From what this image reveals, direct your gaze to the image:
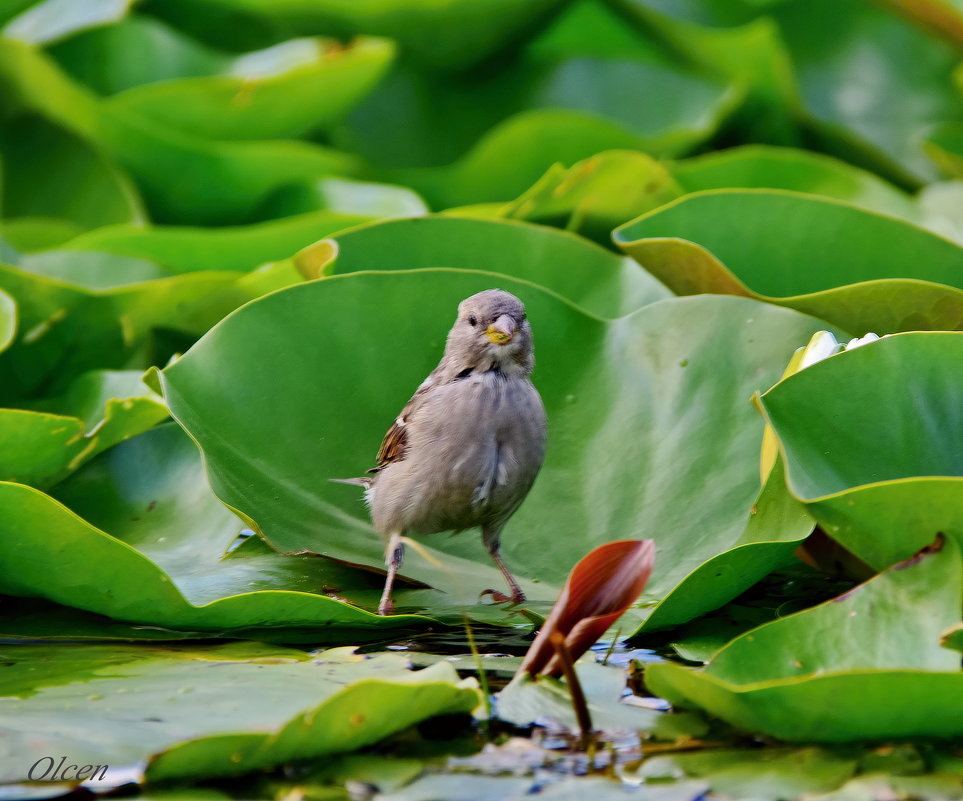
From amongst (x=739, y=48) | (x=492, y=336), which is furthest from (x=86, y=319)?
(x=739, y=48)

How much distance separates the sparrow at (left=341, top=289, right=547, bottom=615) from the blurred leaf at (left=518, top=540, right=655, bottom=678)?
1.68ft

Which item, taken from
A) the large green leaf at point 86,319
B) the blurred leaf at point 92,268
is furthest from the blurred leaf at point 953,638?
the blurred leaf at point 92,268

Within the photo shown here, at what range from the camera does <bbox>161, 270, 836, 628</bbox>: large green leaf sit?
2205 mm

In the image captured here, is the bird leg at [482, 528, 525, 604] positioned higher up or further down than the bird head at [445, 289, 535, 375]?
further down

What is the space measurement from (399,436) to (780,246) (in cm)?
92

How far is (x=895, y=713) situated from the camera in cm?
149

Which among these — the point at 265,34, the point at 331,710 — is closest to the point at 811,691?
the point at 331,710

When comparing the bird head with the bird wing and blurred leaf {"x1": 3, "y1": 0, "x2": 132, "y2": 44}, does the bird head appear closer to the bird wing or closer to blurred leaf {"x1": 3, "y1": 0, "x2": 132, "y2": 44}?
the bird wing

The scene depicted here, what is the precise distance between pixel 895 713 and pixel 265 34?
3445mm

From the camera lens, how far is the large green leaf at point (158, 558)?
6.17ft

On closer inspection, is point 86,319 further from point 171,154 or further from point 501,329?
point 501,329

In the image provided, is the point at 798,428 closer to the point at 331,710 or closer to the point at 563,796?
the point at 563,796

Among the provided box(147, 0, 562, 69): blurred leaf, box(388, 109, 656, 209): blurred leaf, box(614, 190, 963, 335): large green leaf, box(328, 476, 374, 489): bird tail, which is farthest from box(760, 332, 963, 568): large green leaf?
box(147, 0, 562, 69): blurred leaf

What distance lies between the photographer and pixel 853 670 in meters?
1.48
